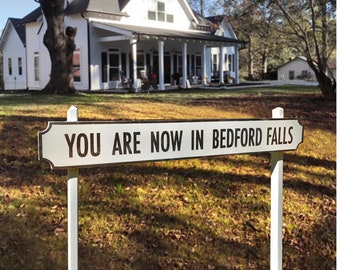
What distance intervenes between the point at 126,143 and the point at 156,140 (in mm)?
194

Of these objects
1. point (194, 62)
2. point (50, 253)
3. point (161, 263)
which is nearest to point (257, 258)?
point (161, 263)

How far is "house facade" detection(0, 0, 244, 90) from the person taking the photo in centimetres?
2398

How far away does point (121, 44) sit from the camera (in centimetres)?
2577

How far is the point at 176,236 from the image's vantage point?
4750mm

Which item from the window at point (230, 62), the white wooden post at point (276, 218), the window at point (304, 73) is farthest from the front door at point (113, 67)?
the window at point (304, 73)

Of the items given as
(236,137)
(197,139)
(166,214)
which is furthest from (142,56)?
(197,139)

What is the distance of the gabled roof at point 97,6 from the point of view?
23922 mm

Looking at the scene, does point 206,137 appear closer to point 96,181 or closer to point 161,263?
point 161,263

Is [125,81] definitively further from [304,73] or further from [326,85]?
[304,73]

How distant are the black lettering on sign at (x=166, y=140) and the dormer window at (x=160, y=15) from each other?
24.6 m

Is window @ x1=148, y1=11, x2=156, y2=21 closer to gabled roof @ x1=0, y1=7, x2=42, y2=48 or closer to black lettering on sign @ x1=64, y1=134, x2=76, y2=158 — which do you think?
gabled roof @ x1=0, y1=7, x2=42, y2=48

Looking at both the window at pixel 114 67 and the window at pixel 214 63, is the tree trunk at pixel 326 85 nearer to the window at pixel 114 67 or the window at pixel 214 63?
the window at pixel 114 67

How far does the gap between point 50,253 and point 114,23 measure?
21708mm

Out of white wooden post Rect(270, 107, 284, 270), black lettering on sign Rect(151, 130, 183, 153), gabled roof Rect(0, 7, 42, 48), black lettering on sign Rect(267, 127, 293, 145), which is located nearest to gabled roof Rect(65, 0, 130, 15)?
gabled roof Rect(0, 7, 42, 48)
